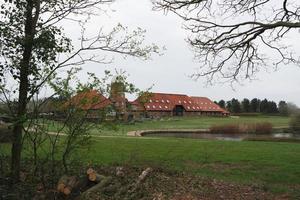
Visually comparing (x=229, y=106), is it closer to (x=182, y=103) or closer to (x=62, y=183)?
(x=182, y=103)

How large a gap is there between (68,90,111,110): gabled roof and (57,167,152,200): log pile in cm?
155

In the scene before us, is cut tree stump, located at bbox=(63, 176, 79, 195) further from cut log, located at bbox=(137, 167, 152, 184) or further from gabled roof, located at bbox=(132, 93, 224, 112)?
gabled roof, located at bbox=(132, 93, 224, 112)

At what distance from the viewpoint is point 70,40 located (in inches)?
417

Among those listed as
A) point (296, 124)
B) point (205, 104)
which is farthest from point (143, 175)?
point (205, 104)

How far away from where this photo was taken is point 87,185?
10.1 metres

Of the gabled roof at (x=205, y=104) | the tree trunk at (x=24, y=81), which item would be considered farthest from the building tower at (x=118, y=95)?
the gabled roof at (x=205, y=104)

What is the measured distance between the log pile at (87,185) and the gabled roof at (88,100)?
1.55 metres

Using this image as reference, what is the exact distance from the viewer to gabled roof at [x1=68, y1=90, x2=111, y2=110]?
966 cm

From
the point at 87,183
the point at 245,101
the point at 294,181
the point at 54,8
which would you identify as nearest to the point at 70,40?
the point at 54,8

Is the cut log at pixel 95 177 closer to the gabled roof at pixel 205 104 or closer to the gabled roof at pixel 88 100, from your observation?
the gabled roof at pixel 88 100

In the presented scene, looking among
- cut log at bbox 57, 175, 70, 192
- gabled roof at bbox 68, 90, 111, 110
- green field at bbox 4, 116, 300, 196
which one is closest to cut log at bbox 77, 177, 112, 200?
cut log at bbox 57, 175, 70, 192

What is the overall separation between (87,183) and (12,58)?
3409 mm

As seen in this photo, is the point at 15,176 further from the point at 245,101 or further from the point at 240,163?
the point at 245,101

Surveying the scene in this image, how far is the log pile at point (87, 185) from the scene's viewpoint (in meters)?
9.42
